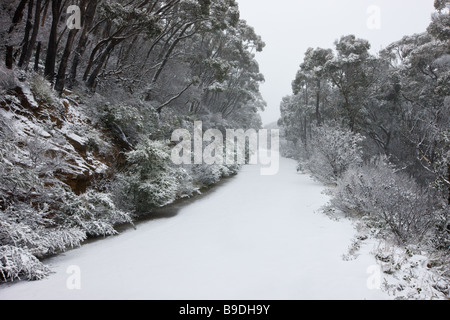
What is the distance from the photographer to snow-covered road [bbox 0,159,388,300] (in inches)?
146

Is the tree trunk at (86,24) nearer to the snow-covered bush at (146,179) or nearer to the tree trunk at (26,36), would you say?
the tree trunk at (26,36)

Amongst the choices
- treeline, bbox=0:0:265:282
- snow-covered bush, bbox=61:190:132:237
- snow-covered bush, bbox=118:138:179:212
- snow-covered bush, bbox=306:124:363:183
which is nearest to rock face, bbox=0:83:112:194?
treeline, bbox=0:0:265:282

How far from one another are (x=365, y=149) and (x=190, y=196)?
1357 cm

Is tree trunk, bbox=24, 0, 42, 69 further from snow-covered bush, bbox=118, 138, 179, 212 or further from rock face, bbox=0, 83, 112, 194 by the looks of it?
snow-covered bush, bbox=118, 138, 179, 212

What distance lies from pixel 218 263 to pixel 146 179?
4.58 m

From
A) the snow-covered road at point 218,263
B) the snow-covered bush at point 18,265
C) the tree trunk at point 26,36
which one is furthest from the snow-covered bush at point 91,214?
the tree trunk at point 26,36

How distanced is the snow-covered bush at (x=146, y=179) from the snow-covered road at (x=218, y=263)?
2.71ft

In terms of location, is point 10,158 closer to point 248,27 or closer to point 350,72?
point 350,72

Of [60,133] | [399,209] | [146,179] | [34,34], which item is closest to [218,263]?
[399,209]

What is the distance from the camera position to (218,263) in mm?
4754

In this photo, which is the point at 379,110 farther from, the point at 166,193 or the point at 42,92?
the point at 42,92

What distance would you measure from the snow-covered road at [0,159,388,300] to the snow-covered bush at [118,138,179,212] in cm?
83

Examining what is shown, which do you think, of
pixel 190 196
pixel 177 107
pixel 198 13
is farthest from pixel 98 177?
pixel 177 107

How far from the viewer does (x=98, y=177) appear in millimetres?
7465
